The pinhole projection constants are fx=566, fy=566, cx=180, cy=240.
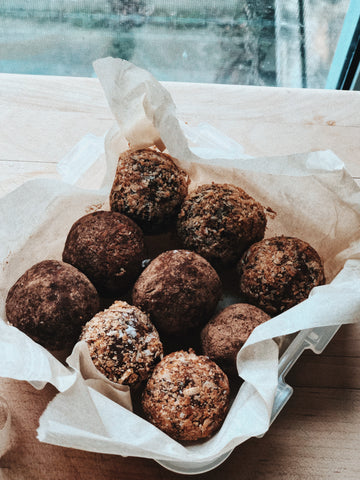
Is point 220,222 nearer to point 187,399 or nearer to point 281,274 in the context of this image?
point 281,274

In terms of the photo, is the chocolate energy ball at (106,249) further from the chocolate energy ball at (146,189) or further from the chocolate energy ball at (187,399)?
the chocolate energy ball at (187,399)

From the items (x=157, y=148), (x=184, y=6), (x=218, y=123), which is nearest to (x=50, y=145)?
(x=157, y=148)

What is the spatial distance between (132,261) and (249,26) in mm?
906

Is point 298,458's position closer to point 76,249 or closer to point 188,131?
point 76,249

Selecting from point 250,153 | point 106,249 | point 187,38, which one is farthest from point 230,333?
point 187,38

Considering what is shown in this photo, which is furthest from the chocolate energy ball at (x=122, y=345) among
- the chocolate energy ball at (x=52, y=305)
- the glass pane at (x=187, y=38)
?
the glass pane at (x=187, y=38)

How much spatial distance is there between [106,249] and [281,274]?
0.91 feet

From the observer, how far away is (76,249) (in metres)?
0.91

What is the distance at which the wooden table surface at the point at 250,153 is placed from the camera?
86 cm

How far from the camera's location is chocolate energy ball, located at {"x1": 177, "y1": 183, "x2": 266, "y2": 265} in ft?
3.04

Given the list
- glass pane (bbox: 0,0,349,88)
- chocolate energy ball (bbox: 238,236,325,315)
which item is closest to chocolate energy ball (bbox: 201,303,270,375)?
chocolate energy ball (bbox: 238,236,325,315)

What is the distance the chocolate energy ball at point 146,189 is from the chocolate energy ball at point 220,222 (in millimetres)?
33

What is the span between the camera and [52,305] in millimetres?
838

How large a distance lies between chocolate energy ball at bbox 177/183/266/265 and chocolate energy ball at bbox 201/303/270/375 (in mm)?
112
